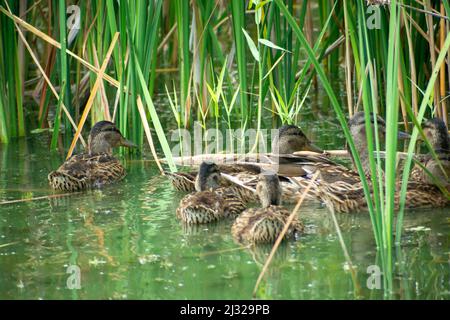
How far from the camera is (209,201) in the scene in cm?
613

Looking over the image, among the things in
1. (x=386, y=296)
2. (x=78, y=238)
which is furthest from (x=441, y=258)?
(x=78, y=238)

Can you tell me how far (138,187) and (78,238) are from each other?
1303 millimetres

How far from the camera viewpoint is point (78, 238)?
5785 millimetres

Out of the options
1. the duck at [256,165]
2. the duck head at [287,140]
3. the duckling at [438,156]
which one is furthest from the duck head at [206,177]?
the duckling at [438,156]

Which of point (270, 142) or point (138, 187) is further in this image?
point (270, 142)

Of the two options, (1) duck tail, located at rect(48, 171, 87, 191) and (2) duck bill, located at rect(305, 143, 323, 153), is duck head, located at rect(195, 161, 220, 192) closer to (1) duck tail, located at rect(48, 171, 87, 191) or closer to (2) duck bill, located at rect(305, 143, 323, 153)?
(1) duck tail, located at rect(48, 171, 87, 191)

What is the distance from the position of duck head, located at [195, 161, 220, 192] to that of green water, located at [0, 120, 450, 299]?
0.25 meters

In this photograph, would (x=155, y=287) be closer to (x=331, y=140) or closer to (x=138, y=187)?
(x=138, y=187)

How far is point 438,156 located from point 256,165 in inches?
51.6

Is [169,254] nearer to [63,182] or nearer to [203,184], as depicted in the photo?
[203,184]

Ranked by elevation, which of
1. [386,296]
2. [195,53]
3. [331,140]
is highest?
[195,53]

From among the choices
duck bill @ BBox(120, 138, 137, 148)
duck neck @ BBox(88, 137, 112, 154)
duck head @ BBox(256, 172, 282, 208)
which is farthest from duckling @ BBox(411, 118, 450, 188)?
duck neck @ BBox(88, 137, 112, 154)

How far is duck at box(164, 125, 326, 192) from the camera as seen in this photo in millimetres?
6820

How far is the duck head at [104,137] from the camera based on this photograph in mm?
7406
